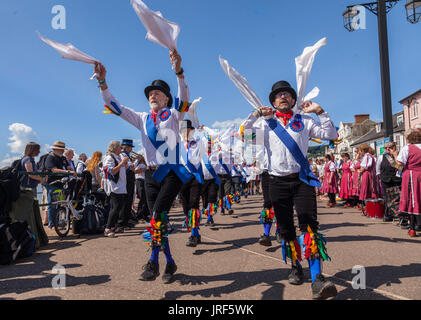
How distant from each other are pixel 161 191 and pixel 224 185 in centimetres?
601

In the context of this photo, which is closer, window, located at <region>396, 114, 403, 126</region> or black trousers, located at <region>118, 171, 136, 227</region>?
black trousers, located at <region>118, 171, 136, 227</region>

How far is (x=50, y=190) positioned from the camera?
21.9 ft

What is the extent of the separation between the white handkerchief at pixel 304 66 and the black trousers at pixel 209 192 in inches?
149

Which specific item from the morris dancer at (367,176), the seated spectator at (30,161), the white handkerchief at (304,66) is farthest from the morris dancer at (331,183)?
the seated spectator at (30,161)

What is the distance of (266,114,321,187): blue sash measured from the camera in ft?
10.3

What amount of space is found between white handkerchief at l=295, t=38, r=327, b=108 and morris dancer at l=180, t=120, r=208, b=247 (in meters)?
2.06

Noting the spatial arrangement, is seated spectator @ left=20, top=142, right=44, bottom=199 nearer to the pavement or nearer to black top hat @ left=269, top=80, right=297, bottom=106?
the pavement

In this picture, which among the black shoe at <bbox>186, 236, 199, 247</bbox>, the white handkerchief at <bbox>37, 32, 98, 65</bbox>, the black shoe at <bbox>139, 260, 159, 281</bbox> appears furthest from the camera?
the black shoe at <bbox>186, 236, 199, 247</bbox>

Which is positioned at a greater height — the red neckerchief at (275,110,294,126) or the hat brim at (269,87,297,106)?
the hat brim at (269,87,297,106)

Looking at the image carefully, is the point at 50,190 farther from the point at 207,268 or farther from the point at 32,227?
the point at 207,268

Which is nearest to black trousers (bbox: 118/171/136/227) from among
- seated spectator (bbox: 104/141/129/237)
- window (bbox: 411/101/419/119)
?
seated spectator (bbox: 104/141/129/237)

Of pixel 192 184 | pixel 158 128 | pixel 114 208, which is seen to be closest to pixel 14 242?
pixel 114 208
